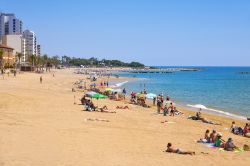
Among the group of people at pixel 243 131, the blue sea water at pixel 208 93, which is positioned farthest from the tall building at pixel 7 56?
the group of people at pixel 243 131

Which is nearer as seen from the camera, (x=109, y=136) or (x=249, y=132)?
(x=109, y=136)

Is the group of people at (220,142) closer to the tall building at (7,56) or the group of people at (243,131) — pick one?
the group of people at (243,131)

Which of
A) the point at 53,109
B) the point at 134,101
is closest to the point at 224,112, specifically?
the point at 134,101

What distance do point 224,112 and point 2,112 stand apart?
18905 millimetres

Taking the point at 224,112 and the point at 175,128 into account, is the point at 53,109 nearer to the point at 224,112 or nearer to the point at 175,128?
the point at 175,128

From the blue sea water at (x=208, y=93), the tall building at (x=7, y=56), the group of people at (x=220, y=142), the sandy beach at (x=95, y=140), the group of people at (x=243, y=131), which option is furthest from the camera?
the tall building at (x=7, y=56)

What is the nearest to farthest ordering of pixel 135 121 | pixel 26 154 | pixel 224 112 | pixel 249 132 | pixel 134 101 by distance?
pixel 26 154 → pixel 249 132 → pixel 135 121 → pixel 224 112 → pixel 134 101

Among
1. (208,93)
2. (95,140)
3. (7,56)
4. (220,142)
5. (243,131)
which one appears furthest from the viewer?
(7,56)

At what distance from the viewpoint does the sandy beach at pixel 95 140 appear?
12.3 metres

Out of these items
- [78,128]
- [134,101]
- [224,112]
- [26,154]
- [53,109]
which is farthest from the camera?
[134,101]

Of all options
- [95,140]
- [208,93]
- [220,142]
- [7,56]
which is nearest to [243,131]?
[220,142]

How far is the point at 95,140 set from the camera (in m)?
15.4

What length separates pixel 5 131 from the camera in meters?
15.3

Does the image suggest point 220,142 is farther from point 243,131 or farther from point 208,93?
point 208,93
